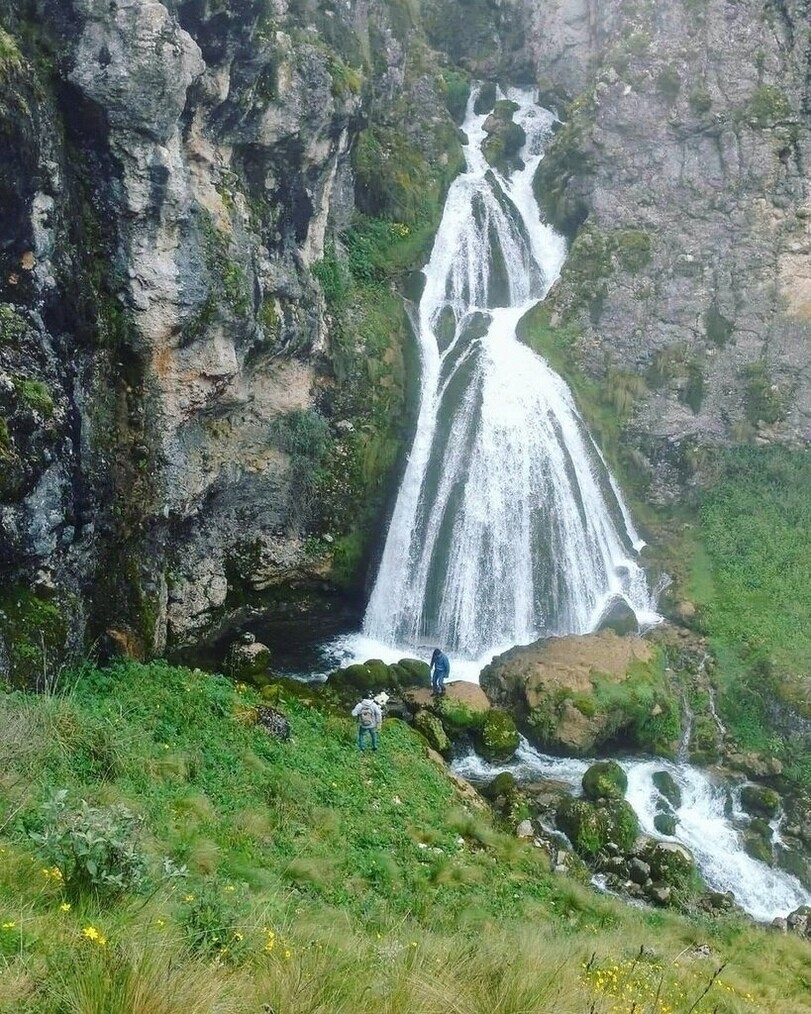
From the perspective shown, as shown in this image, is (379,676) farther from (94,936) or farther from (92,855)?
(94,936)

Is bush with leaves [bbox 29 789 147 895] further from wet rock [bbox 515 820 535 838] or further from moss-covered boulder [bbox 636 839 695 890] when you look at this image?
moss-covered boulder [bbox 636 839 695 890]

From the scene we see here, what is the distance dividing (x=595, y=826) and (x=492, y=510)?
25.7ft

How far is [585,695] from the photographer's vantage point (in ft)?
49.1

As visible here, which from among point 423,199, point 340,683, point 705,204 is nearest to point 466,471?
point 340,683

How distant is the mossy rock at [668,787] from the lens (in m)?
13.9

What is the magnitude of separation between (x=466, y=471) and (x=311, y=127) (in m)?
8.08

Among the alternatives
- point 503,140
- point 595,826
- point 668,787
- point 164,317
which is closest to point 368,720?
point 595,826

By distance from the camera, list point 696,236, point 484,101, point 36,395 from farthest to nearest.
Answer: point 484,101
point 696,236
point 36,395

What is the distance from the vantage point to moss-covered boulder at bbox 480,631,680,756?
14797mm

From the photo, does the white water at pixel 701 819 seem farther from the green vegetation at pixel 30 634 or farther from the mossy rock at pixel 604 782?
the green vegetation at pixel 30 634

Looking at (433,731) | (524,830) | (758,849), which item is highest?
(433,731)

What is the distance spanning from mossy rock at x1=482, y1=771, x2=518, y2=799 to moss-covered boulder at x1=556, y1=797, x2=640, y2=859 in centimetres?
85

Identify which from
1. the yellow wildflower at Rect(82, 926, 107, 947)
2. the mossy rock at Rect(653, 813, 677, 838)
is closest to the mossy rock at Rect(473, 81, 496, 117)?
the mossy rock at Rect(653, 813, 677, 838)

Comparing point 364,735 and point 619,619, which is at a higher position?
point 619,619
